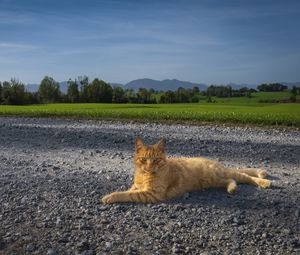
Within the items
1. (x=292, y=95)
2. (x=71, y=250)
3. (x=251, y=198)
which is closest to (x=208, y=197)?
(x=251, y=198)

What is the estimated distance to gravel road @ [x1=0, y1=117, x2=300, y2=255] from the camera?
657 cm

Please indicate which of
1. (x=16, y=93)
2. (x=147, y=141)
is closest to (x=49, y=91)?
(x=16, y=93)

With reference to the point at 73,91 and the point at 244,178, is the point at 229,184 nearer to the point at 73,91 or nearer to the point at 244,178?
the point at 244,178

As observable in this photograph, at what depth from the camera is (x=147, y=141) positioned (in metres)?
17.6

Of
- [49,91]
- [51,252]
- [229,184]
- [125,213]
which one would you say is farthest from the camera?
[49,91]

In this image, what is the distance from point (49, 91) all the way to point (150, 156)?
49083 millimetres

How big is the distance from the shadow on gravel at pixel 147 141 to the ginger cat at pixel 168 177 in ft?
13.5

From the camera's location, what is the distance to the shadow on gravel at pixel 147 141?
1423 centimetres

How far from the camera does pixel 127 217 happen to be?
758 centimetres

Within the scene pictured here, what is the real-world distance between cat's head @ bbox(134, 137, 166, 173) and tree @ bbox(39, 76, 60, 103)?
47673mm

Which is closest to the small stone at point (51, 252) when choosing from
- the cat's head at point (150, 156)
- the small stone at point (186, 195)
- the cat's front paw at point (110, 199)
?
the cat's front paw at point (110, 199)

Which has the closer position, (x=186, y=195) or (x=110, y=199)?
(x=110, y=199)

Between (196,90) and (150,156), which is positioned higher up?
(196,90)

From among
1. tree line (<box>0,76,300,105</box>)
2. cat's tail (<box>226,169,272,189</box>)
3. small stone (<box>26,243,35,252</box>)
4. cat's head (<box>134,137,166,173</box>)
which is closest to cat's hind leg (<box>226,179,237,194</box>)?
cat's tail (<box>226,169,272,189</box>)
